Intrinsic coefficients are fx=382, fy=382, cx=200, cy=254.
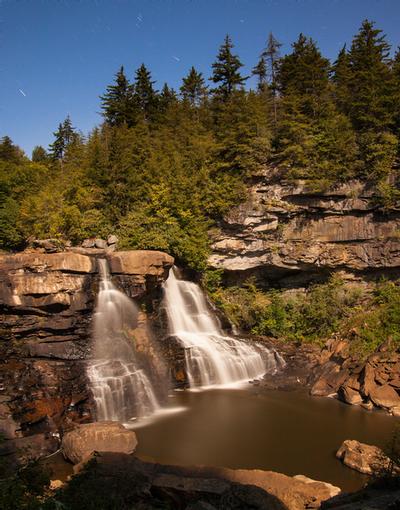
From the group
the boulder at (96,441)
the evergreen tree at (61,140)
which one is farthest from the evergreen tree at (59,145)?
the boulder at (96,441)

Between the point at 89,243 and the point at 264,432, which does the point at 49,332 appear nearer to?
the point at 89,243

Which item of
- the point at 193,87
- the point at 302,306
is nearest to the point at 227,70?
the point at 193,87

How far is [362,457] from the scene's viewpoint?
10.9 meters

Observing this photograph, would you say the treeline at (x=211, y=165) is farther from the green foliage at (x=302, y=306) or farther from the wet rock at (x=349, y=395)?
the wet rock at (x=349, y=395)

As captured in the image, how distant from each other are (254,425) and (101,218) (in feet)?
52.5

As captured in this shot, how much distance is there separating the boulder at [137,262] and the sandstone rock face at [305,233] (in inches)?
234

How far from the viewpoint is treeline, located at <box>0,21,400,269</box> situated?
23250mm

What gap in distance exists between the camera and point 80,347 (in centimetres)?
1705

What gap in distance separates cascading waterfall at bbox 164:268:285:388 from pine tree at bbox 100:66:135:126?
20721 mm

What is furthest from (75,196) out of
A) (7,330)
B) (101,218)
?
(7,330)

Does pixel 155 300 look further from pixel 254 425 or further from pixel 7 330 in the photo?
pixel 254 425

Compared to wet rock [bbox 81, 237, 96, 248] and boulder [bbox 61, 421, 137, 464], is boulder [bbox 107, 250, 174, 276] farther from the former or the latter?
boulder [bbox 61, 421, 137, 464]

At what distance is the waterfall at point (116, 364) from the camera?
15203 millimetres

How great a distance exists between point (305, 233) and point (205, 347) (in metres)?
10.1
